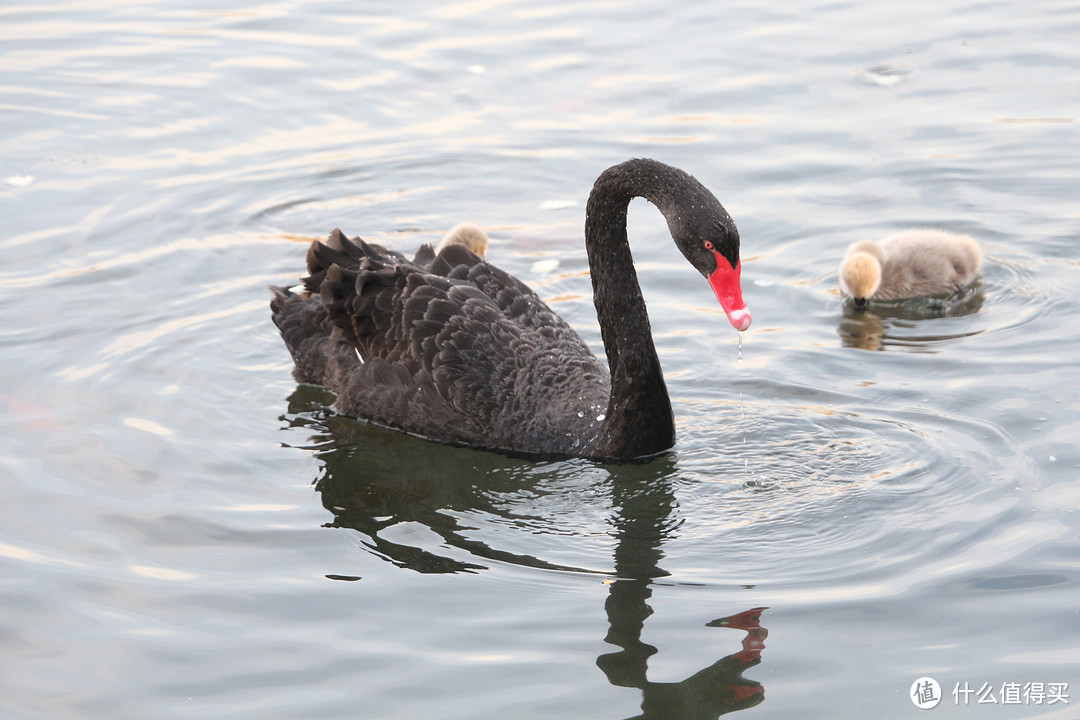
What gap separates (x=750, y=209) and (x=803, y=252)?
525mm

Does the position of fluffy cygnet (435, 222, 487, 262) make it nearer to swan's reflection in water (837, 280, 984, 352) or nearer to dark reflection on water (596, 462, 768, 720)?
swan's reflection in water (837, 280, 984, 352)

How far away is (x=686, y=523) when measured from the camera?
15.6ft

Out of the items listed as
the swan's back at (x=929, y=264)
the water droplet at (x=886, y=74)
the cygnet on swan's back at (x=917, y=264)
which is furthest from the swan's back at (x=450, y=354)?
the water droplet at (x=886, y=74)

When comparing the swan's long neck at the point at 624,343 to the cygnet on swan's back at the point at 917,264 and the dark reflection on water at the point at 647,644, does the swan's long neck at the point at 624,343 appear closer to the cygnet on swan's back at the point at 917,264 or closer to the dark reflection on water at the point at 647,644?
the dark reflection on water at the point at 647,644

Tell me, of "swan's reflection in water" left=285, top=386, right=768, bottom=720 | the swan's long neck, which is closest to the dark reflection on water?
"swan's reflection in water" left=285, top=386, right=768, bottom=720

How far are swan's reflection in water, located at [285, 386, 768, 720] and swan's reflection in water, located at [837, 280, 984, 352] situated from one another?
5.31ft

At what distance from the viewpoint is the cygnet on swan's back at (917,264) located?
663 centimetres

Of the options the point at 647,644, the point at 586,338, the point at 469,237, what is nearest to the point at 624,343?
the point at 586,338

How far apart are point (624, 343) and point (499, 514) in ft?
2.77

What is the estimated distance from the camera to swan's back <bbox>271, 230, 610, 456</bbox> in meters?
5.40

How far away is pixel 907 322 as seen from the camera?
6668mm

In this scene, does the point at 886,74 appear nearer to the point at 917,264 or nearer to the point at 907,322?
the point at 917,264

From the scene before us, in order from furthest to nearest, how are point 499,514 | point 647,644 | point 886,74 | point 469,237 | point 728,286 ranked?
point 886,74, point 469,237, point 499,514, point 728,286, point 647,644

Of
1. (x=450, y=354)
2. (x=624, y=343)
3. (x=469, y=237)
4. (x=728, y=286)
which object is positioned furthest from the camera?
(x=469, y=237)
